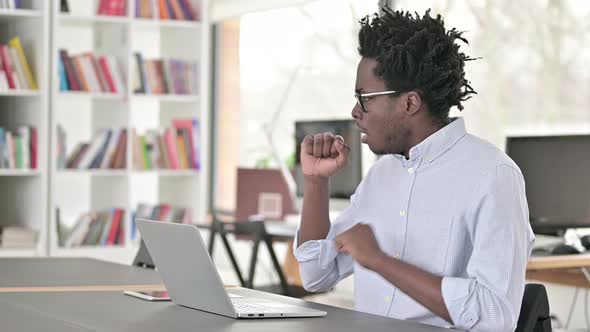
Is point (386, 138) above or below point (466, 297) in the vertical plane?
above

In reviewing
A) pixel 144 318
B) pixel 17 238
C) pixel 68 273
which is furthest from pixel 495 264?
pixel 17 238

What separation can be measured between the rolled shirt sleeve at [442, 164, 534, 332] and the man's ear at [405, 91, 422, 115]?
0.80ft

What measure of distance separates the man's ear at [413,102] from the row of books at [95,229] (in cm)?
372

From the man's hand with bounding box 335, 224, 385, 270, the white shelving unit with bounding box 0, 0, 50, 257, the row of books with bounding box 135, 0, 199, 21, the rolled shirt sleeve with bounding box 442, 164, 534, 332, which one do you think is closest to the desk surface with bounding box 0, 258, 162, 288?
the man's hand with bounding box 335, 224, 385, 270

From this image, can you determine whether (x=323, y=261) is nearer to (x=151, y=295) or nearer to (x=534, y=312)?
(x=151, y=295)

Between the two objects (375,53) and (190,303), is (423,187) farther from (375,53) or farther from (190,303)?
(190,303)

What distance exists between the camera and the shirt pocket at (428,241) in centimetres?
214

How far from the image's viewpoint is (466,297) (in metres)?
1.96

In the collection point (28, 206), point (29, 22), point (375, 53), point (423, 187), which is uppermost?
point (29, 22)

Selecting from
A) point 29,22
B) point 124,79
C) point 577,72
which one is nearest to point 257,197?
point 124,79

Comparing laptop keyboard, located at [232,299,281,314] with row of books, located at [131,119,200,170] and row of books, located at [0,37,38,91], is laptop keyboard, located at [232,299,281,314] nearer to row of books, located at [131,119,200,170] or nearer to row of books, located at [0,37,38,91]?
row of books, located at [0,37,38,91]

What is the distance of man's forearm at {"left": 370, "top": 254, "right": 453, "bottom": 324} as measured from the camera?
6.53 ft

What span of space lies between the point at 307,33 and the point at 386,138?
467cm

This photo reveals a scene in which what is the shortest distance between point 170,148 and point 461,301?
418 centimetres
